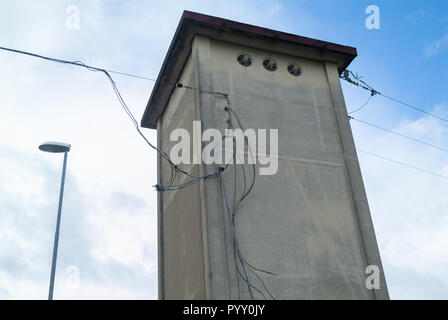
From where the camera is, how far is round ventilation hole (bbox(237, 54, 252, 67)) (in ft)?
47.3

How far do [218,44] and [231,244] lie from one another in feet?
18.1

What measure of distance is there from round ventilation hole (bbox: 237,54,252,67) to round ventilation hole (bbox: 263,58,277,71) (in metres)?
0.44

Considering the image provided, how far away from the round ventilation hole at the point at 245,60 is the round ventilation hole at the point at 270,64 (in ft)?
1.43

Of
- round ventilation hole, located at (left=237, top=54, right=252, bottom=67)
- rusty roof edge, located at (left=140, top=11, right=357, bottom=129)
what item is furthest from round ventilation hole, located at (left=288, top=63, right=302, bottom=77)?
round ventilation hole, located at (left=237, top=54, right=252, bottom=67)

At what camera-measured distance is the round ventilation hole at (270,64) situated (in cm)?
1465

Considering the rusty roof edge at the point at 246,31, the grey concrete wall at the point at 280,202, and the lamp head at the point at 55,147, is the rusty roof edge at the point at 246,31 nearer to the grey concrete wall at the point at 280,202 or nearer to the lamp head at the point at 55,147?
the grey concrete wall at the point at 280,202

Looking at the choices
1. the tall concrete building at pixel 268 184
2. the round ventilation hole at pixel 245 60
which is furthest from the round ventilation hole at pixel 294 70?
the round ventilation hole at pixel 245 60

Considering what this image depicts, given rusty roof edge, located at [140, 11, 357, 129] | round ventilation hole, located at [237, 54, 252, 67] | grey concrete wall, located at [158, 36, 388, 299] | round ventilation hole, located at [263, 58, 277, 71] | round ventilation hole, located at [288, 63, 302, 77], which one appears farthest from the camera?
round ventilation hole, located at [288, 63, 302, 77]

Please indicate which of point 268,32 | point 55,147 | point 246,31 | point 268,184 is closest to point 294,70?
point 268,32

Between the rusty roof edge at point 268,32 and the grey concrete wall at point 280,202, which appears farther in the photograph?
the rusty roof edge at point 268,32

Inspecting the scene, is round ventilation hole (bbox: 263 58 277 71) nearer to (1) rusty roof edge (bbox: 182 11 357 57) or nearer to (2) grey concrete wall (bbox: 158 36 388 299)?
(2) grey concrete wall (bbox: 158 36 388 299)

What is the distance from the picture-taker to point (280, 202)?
12531 millimetres
